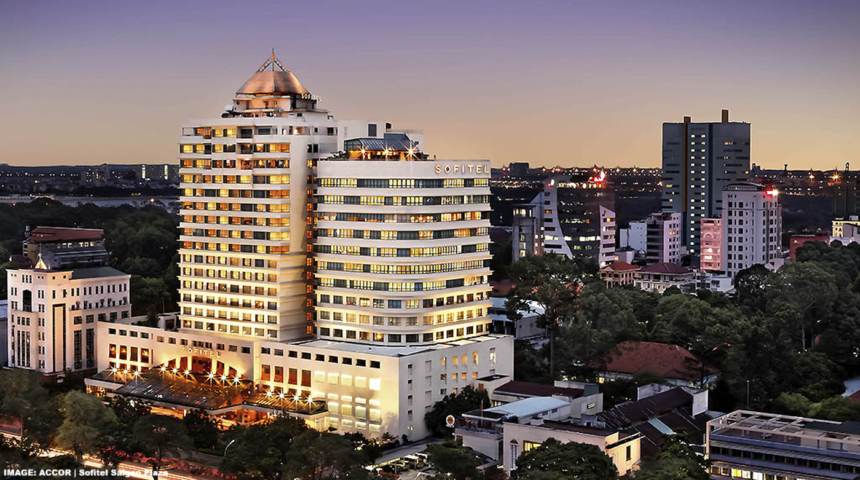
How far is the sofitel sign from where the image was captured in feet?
316

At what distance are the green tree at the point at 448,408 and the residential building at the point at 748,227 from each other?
10374 centimetres

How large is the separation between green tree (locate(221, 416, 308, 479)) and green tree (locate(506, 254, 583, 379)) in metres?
36.4

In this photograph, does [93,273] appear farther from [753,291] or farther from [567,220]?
[567,220]

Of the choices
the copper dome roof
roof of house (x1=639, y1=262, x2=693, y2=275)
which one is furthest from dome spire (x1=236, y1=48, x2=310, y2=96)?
roof of house (x1=639, y1=262, x2=693, y2=275)

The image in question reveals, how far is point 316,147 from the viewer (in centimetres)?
10062

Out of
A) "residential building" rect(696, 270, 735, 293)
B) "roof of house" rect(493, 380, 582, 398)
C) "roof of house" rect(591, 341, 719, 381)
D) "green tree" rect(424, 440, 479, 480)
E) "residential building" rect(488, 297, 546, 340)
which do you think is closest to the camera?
"green tree" rect(424, 440, 479, 480)

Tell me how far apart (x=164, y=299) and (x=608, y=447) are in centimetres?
7294

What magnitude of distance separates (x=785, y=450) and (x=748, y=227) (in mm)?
119083

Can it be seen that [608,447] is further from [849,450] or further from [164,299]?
[164,299]

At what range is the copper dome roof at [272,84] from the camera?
344ft

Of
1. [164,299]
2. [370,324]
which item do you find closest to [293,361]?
[370,324]

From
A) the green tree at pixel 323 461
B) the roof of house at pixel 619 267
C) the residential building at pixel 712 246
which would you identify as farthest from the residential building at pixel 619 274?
the green tree at pixel 323 461

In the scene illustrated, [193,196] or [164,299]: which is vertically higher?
[193,196]

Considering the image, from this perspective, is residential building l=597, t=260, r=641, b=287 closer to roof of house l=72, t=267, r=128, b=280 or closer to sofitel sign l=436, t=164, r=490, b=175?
sofitel sign l=436, t=164, r=490, b=175
